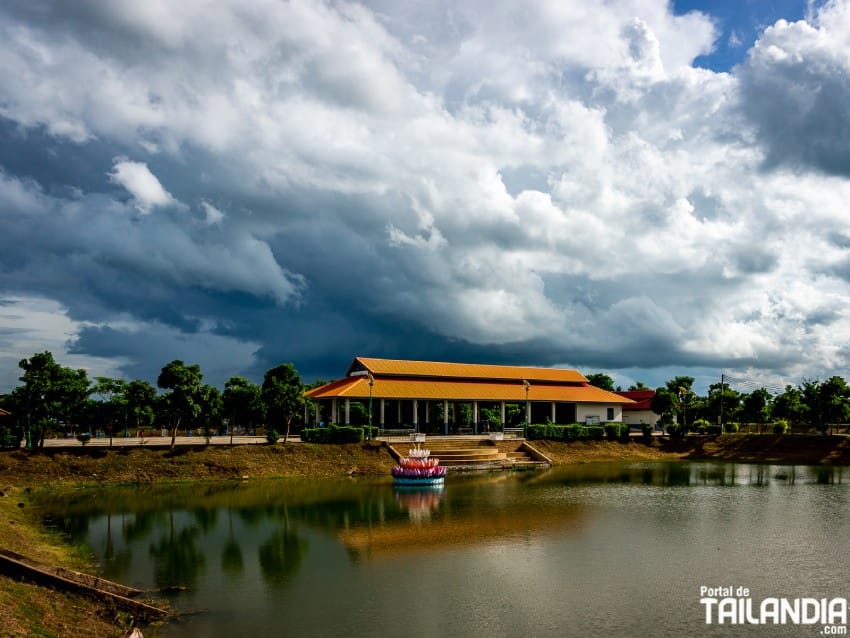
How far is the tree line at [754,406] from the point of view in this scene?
208 feet

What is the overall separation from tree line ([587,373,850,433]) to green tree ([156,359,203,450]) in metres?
46.8

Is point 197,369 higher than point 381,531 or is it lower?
higher

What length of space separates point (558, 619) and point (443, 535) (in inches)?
373

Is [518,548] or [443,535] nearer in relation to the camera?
[518,548]

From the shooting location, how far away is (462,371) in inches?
2472

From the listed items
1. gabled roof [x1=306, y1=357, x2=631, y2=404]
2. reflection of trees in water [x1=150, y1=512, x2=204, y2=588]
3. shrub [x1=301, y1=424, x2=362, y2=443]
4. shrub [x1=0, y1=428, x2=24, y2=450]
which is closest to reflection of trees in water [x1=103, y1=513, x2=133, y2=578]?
reflection of trees in water [x1=150, y1=512, x2=204, y2=588]

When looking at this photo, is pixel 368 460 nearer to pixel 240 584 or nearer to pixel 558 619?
pixel 240 584

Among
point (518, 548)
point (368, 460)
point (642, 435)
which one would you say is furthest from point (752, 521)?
point (642, 435)

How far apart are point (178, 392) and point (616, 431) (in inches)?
1534

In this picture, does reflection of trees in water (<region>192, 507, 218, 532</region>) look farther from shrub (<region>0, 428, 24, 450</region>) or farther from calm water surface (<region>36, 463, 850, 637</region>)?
shrub (<region>0, 428, 24, 450</region>)

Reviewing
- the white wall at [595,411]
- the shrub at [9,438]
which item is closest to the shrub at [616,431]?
the white wall at [595,411]

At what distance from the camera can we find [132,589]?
16672 mm

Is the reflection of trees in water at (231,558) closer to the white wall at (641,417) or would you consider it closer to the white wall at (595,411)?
the white wall at (595,411)

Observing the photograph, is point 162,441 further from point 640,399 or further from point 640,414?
point 640,399
